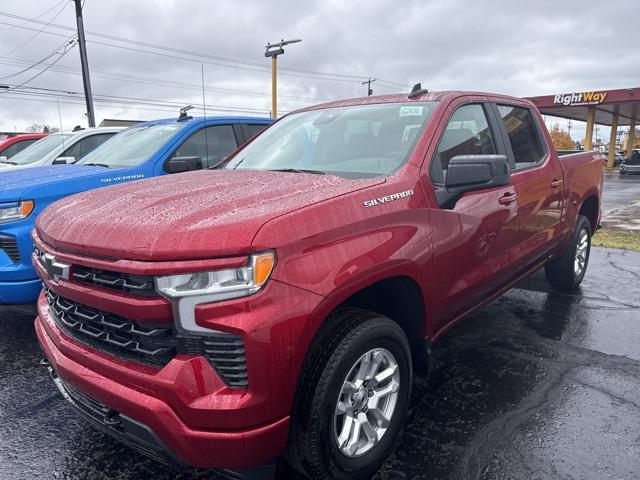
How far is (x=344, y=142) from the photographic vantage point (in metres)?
3.12

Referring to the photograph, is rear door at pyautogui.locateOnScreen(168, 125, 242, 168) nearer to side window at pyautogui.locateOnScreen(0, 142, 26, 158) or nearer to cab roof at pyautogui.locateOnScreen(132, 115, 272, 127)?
cab roof at pyautogui.locateOnScreen(132, 115, 272, 127)

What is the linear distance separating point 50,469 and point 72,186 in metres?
2.34

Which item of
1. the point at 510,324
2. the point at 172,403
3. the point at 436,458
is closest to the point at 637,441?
the point at 436,458

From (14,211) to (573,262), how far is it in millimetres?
5006

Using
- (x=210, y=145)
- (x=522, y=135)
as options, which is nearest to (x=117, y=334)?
(x=522, y=135)

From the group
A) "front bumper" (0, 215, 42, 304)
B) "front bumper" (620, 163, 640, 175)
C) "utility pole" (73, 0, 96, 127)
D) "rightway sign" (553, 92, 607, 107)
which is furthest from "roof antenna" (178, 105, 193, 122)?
"rightway sign" (553, 92, 607, 107)

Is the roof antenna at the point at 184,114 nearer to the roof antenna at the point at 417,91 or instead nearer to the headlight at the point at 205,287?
the roof antenna at the point at 417,91

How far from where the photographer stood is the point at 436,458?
2484 millimetres

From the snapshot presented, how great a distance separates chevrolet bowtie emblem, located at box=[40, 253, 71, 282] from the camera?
6.80ft

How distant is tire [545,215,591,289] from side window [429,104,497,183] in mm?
2011

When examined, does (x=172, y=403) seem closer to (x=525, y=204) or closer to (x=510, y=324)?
(x=525, y=204)

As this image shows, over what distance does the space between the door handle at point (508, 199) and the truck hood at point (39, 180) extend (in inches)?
130

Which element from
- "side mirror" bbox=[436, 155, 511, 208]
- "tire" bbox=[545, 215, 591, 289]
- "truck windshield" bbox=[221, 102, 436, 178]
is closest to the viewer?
"side mirror" bbox=[436, 155, 511, 208]

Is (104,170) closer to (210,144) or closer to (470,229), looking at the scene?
(210,144)
